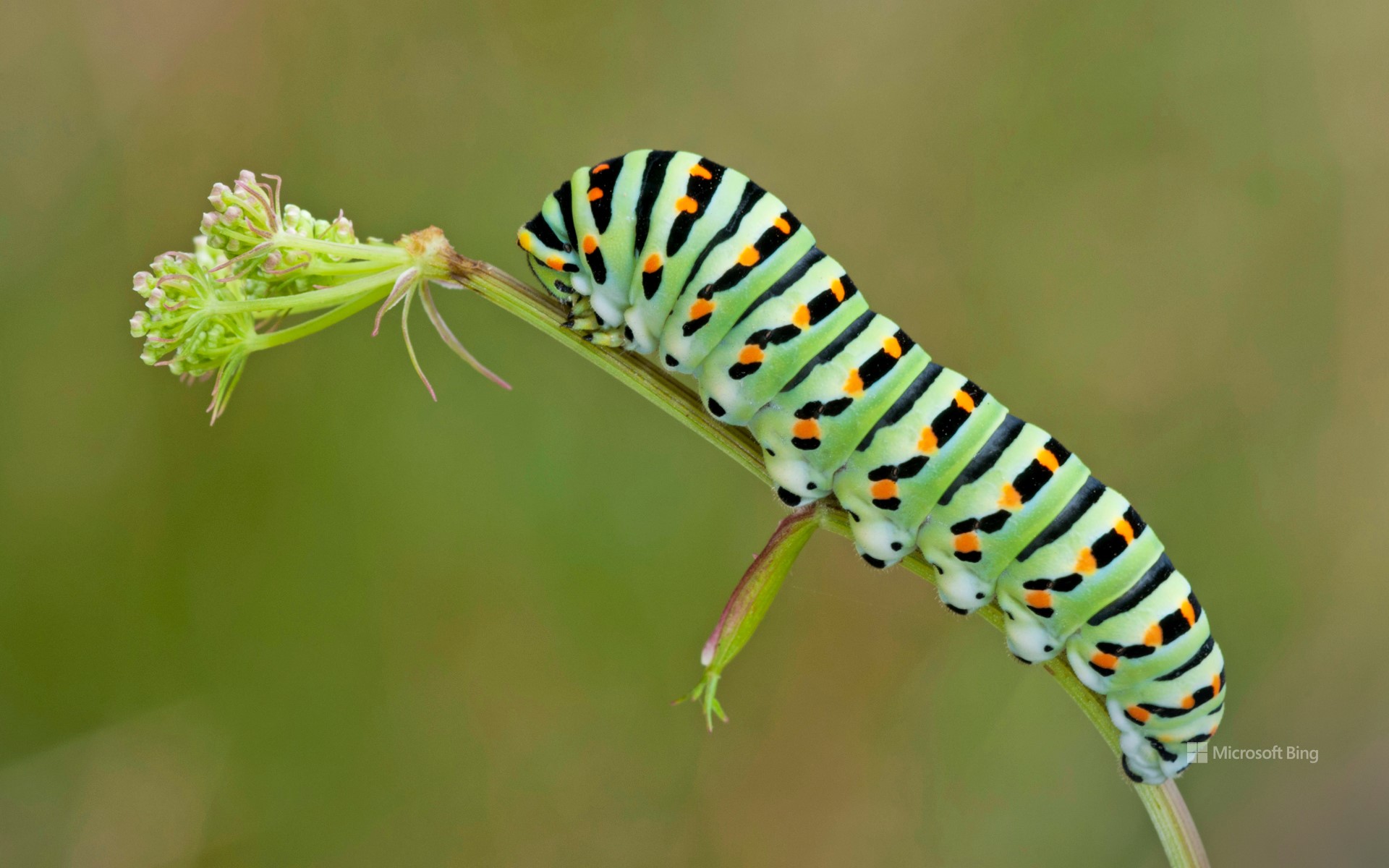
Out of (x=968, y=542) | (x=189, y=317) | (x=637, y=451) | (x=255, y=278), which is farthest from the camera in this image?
(x=637, y=451)

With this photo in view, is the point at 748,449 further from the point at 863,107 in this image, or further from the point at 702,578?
the point at 863,107

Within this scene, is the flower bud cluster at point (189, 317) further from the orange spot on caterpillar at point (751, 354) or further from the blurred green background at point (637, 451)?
the blurred green background at point (637, 451)

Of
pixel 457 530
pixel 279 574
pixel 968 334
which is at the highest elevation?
pixel 968 334

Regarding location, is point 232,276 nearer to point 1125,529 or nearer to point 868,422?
point 868,422

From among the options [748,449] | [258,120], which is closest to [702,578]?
[748,449]

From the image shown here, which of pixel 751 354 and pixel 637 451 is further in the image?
pixel 637 451

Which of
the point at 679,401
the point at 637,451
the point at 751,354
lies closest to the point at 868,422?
the point at 751,354

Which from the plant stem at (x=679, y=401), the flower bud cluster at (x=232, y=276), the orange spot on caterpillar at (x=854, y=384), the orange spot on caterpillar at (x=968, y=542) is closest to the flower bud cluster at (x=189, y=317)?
the flower bud cluster at (x=232, y=276)

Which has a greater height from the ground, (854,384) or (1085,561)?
(854,384)

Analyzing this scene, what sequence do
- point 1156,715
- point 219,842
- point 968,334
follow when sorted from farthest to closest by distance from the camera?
point 968,334, point 219,842, point 1156,715
